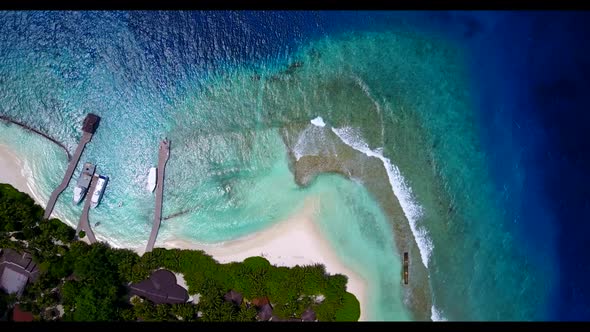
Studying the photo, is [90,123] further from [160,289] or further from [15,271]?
[160,289]

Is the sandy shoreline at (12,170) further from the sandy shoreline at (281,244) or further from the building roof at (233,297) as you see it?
the building roof at (233,297)

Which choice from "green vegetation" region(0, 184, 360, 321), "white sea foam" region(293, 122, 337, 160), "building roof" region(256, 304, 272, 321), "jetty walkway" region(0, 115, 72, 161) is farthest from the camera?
"white sea foam" region(293, 122, 337, 160)

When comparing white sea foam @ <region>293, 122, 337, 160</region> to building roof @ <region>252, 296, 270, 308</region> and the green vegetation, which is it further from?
building roof @ <region>252, 296, 270, 308</region>

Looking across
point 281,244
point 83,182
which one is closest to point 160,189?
point 83,182

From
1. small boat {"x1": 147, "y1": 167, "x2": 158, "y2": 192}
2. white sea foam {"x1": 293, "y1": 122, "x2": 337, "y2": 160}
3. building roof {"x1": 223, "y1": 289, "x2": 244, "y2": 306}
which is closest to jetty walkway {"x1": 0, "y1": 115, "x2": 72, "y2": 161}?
small boat {"x1": 147, "y1": 167, "x2": 158, "y2": 192}

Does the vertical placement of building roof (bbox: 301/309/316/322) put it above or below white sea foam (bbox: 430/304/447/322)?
below
